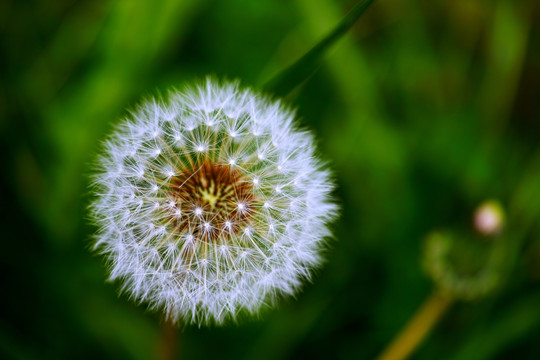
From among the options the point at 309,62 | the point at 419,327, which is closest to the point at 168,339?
the point at 309,62

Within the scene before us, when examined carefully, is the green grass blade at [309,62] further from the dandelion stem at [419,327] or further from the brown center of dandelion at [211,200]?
the dandelion stem at [419,327]

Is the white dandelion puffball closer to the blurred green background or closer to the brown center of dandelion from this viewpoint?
the brown center of dandelion

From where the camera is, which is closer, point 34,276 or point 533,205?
point 34,276

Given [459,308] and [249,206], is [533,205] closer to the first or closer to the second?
[459,308]

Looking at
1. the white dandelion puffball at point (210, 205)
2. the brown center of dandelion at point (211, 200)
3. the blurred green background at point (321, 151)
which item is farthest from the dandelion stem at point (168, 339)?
the blurred green background at point (321, 151)

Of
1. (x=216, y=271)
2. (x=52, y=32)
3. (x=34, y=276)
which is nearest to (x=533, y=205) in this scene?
(x=216, y=271)

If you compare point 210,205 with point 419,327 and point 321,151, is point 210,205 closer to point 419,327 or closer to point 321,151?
point 419,327

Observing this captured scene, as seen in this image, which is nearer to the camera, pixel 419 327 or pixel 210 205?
pixel 210 205
